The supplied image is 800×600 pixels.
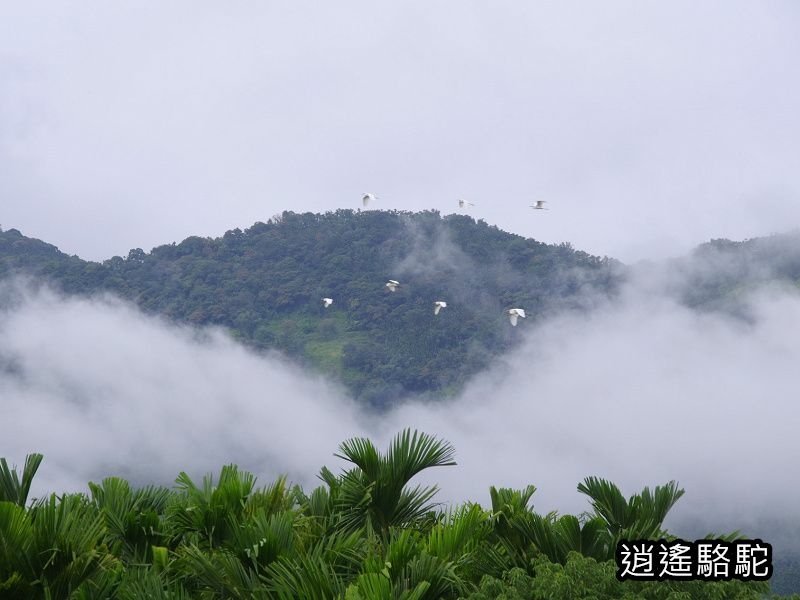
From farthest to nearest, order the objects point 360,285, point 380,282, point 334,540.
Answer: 1. point 380,282
2. point 360,285
3. point 334,540

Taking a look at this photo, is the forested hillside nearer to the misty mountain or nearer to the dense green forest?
the misty mountain

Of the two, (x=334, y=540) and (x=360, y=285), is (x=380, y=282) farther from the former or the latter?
(x=334, y=540)

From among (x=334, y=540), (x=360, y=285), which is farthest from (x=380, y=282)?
(x=334, y=540)

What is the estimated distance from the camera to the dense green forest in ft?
21.9

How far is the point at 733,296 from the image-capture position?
112 metres

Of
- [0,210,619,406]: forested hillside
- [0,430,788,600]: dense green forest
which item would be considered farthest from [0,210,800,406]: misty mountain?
[0,430,788,600]: dense green forest

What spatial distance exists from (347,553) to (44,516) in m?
2.03

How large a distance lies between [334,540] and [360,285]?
10122cm

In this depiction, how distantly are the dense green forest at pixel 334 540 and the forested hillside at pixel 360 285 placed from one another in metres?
91.6

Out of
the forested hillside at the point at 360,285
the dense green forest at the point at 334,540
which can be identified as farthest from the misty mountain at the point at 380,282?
the dense green forest at the point at 334,540

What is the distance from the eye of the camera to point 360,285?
4301 inches

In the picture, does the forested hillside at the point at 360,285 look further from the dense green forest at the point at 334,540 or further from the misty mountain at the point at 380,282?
the dense green forest at the point at 334,540

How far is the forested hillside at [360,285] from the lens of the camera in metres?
104

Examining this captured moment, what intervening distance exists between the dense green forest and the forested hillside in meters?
91.6
